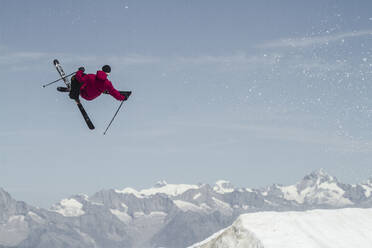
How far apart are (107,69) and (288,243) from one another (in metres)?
8.54

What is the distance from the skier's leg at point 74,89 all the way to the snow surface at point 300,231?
7143mm

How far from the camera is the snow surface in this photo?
1323 centimetres

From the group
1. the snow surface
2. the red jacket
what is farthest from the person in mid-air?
the snow surface

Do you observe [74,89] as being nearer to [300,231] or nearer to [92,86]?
[92,86]

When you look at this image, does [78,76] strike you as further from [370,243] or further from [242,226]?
[370,243]

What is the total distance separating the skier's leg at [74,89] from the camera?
58.0ft

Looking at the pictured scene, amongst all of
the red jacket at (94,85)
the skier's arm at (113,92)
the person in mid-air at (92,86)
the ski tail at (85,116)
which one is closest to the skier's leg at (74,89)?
the person in mid-air at (92,86)

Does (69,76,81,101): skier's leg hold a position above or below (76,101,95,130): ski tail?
above

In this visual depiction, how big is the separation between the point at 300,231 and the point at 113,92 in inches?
322

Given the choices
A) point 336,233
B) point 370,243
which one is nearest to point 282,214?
point 336,233

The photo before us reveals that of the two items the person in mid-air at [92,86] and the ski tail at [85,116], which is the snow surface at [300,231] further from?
the person in mid-air at [92,86]

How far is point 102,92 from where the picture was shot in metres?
17.5

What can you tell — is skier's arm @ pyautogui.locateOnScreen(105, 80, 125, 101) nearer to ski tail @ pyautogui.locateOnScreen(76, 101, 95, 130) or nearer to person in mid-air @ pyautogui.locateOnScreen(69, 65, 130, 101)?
person in mid-air @ pyautogui.locateOnScreen(69, 65, 130, 101)

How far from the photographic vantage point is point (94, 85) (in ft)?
56.3
